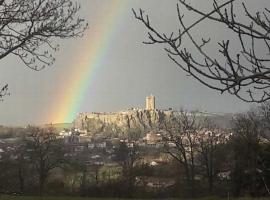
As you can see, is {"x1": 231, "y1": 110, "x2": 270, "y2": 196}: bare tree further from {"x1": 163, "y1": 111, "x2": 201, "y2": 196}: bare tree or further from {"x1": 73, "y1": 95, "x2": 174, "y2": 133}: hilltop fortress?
{"x1": 73, "y1": 95, "x2": 174, "y2": 133}: hilltop fortress

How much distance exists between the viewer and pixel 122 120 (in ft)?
331

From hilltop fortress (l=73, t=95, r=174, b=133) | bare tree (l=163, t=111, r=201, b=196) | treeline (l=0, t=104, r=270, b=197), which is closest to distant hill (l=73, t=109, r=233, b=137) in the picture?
hilltop fortress (l=73, t=95, r=174, b=133)

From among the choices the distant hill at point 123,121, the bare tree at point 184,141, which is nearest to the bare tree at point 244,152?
the bare tree at point 184,141

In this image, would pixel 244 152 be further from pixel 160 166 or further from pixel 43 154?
pixel 43 154

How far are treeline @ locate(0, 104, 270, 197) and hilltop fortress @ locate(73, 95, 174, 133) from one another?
19678 millimetres

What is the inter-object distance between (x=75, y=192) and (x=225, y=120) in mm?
21221

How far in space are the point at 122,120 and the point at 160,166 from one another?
4903 centimetres

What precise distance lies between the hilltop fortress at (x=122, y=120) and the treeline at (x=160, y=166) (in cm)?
1968

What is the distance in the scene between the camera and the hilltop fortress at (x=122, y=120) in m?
80.6

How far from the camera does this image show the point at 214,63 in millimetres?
2275

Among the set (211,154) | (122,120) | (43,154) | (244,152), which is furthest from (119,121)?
(244,152)

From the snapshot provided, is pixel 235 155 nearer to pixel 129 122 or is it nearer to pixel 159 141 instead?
pixel 159 141

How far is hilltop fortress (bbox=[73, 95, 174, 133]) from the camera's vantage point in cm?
8062

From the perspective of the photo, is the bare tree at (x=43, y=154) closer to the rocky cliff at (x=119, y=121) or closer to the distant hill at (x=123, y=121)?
the distant hill at (x=123, y=121)
